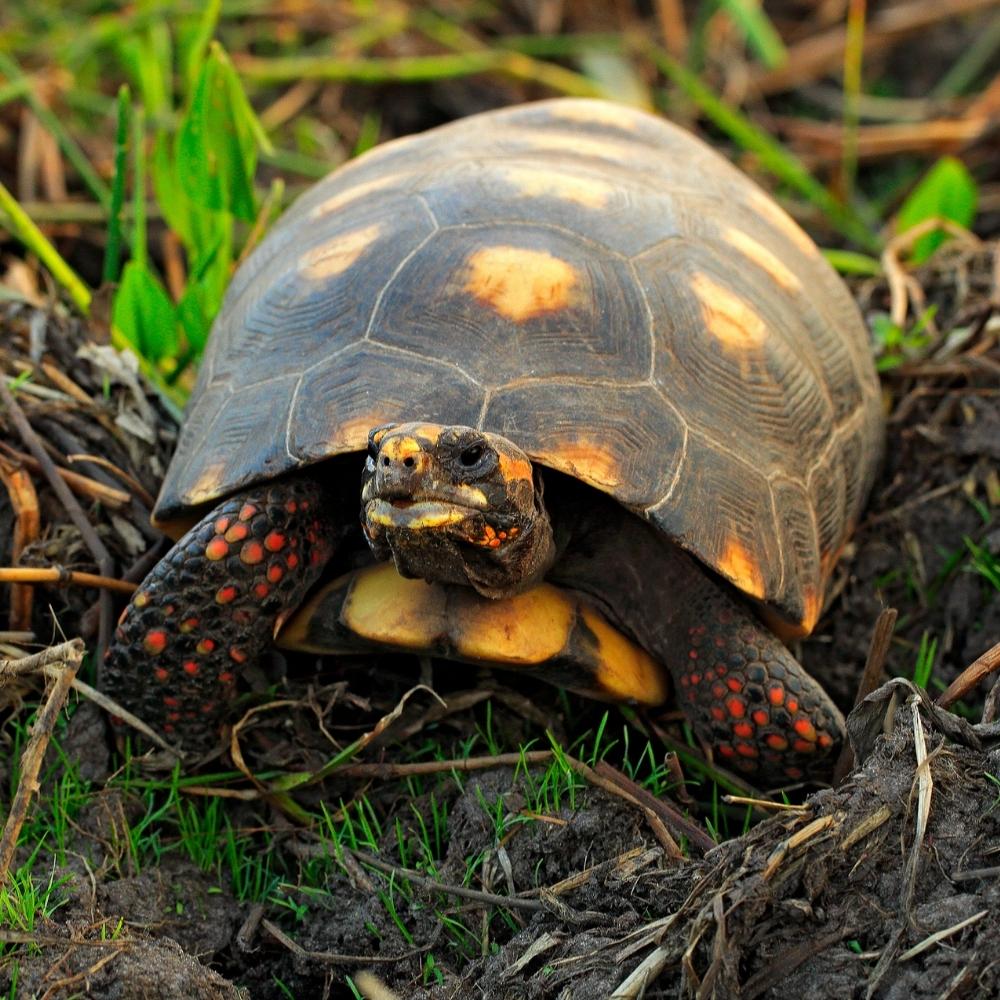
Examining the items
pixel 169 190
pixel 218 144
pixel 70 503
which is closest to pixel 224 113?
pixel 218 144

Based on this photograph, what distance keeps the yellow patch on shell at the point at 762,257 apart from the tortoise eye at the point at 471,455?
1.18m

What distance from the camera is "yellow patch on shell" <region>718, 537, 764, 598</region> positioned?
8.90 ft

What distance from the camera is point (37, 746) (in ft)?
7.73

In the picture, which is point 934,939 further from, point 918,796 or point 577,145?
point 577,145

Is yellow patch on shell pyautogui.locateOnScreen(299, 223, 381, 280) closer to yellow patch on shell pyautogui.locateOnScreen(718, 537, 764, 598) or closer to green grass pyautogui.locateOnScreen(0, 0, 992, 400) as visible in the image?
green grass pyautogui.locateOnScreen(0, 0, 992, 400)

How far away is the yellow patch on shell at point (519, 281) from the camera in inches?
111

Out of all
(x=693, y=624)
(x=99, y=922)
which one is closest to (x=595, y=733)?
(x=693, y=624)

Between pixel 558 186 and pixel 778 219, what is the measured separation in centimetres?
85

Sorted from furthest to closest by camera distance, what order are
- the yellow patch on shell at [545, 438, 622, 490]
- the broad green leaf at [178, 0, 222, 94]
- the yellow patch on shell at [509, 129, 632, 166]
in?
the broad green leaf at [178, 0, 222, 94], the yellow patch on shell at [509, 129, 632, 166], the yellow patch on shell at [545, 438, 622, 490]

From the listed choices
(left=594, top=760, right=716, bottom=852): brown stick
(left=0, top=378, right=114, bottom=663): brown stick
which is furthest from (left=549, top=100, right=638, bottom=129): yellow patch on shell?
(left=594, top=760, right=716, bottom=852): brown stick

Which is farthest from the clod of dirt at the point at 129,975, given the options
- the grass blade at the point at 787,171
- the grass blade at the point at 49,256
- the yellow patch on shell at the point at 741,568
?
the grass blade at the point at 787,171

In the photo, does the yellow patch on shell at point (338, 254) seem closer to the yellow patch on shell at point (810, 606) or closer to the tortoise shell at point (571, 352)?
the tortoise shell at point (571, 352)

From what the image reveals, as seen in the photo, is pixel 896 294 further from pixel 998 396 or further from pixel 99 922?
pixel 99 922

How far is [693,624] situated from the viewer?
2.90 m
